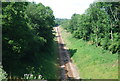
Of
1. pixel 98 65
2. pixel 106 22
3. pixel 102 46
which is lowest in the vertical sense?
pixel 98 65

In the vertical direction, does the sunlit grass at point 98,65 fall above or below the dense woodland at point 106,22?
below

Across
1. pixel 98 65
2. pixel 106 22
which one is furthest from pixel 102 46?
pixel 98 65

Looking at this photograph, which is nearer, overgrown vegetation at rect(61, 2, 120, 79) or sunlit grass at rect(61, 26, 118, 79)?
sunlit grass at rect(61, 26, 118, 79)

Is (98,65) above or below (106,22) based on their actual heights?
below

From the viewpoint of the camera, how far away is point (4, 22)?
62.8 ft

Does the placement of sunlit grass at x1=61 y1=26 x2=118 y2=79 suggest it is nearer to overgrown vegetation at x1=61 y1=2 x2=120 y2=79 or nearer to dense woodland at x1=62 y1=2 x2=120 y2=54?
overgrown vegetation at x1=61 y1=2 x2=120 y2=79

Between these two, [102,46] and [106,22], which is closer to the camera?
[102,46]

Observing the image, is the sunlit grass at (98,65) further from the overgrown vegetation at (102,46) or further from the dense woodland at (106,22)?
the dense woodland at (106,22)

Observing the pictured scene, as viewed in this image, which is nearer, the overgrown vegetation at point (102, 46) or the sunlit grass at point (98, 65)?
the sunlit grass at point (98, 65)

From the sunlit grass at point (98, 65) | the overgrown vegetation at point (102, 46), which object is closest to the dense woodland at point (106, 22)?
the overgrown vegetation at point (102, 46)

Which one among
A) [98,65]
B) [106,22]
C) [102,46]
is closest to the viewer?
[98,65]

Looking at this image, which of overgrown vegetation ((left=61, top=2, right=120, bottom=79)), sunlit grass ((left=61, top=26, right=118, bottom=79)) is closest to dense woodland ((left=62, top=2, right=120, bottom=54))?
overgrown vegetation ((left=61, top=2, right=120, bottom=79))

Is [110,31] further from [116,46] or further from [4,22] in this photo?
[4,22]

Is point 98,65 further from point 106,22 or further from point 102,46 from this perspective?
point 106,22
